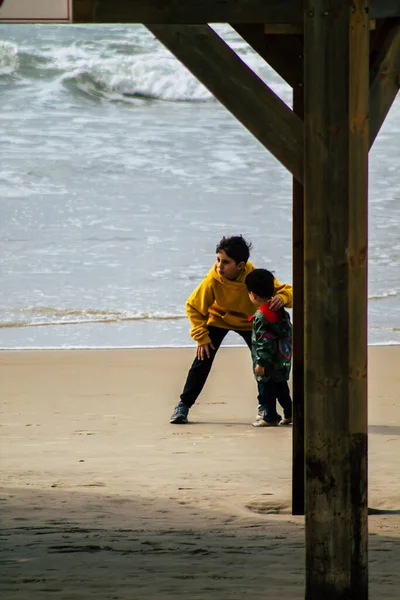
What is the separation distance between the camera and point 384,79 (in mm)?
4234

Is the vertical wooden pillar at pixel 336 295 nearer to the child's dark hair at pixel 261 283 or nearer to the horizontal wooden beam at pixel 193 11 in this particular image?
the horizontal wooden beam at pixel 193 11

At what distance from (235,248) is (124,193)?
14852mm

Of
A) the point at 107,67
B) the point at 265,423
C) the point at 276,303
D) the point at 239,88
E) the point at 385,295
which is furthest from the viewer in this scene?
the point at 107,67

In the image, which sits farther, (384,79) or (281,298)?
(281,298)

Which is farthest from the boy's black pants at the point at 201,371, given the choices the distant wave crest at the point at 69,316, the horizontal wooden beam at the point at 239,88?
the distant wave crest at the point at 69,316

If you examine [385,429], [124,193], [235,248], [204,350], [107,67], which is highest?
[107,67]

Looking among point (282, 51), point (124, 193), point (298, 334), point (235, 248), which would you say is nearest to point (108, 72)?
point (124, 193)

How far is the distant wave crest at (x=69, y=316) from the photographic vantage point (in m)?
13.3

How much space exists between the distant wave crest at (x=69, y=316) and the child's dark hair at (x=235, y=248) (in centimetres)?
587

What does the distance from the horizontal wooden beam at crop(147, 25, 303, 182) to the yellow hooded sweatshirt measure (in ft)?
12.5

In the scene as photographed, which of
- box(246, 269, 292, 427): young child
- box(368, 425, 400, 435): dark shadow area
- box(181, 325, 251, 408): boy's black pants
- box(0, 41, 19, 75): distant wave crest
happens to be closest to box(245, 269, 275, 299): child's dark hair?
box(246, 269, 292, 427): young child

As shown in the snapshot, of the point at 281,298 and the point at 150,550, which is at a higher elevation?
the point at 281,298

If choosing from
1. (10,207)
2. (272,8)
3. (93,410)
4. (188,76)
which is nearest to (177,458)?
(93,410)

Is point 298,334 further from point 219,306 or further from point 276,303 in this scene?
point 219,306
